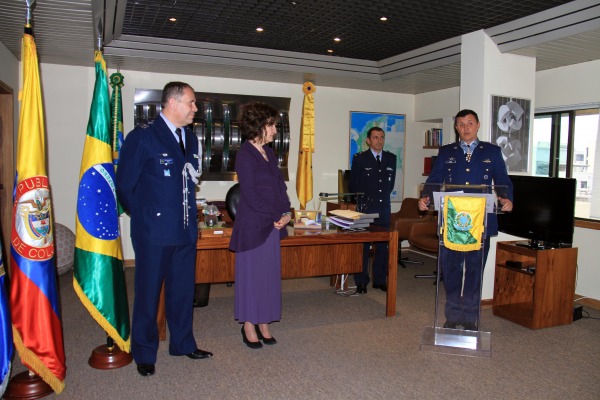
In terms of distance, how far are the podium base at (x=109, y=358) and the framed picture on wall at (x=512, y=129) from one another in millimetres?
3768

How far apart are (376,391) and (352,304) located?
1879 millimetres

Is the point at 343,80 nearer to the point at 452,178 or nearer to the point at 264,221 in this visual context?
the point at 452,178

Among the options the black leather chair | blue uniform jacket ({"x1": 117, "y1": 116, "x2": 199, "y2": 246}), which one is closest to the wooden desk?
blue uniform jacket ({"x1": 117, "y1": 116, "x2": 199, "y2": 246})

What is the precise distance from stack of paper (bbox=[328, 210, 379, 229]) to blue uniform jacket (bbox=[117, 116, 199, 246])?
5.44ft

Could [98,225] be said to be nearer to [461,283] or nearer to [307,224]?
[307,224]

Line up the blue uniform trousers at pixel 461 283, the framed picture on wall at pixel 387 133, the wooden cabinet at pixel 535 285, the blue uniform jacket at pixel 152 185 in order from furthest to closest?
1. the framed picture on wall at pixel 387 133
2. the wooden cabinet at pixel 535 285
3. the blue uniform trousers at pixel 461 283
4. the blue uniform jacket at pixel 152 185

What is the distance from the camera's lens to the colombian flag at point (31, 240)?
2775 mm

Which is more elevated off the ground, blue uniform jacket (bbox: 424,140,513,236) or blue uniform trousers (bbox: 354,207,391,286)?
blue uniform jacket (bbox: 424,140,513,236)

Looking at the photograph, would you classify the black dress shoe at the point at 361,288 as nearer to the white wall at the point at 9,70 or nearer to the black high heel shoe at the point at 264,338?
the black high heel shoe at the point at 264,338

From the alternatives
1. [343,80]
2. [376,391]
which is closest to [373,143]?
[343,80]

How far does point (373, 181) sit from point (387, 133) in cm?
278

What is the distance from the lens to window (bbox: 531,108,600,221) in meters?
5.36

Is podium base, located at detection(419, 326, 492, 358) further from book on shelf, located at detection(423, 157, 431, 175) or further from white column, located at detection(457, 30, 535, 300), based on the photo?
book on shelf, located at detection(423, 157, 431, 175)

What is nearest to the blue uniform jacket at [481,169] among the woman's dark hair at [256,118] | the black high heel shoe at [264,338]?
the woman's dark hair at [256,118]
